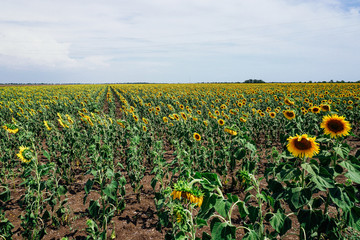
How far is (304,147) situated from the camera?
6.75ft

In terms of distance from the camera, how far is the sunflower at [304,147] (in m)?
2.02

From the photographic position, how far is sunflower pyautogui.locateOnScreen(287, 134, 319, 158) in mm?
2020

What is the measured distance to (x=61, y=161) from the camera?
505cm

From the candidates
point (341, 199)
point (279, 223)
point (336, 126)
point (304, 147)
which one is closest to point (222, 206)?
point (279, 223)

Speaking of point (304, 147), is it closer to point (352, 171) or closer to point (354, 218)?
point (352, 171)

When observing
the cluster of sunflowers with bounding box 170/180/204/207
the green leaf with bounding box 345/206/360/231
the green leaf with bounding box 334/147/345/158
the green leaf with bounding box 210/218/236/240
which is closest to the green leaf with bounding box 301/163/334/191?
the green leaf with bounding box 334/147/345/158

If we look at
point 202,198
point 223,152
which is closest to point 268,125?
point 223,152

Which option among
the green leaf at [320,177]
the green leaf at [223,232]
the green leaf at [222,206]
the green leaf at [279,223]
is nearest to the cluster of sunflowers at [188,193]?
the green leaf at [222,206]

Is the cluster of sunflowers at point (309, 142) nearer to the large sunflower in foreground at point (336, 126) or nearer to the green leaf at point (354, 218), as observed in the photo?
the large sunflower in foreground at point (336, 126)

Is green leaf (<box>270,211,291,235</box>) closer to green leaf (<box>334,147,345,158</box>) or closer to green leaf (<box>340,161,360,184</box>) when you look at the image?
green leaf (<box>340,161,360,184</box>)

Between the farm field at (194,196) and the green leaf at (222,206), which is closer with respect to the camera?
the green leaf at (222,206)

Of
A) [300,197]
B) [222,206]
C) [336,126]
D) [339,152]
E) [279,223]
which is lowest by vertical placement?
[279,223]

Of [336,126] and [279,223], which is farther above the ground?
[336,126]

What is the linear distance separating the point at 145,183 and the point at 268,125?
20.7ft
